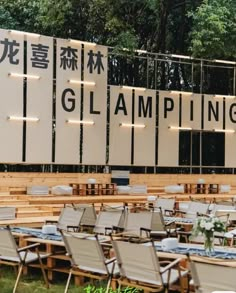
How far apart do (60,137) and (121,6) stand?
3682mm

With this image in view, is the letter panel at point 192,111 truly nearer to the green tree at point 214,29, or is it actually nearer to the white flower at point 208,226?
the green tree at point 214,29

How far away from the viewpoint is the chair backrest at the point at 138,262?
5.46m

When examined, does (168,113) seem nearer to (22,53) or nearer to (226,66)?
(226,66)

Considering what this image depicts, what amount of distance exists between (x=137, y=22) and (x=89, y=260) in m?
13.0

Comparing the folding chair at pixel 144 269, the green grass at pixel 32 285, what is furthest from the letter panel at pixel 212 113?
the folding chair at pixel 144 269

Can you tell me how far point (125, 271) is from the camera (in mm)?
5699

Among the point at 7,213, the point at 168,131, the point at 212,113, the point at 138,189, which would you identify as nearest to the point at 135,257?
the point at 7,213

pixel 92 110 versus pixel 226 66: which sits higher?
pixel 226 66

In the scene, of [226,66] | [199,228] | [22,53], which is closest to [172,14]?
[226,66]

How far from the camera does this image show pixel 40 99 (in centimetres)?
1573

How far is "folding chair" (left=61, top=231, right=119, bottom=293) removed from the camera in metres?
5.90

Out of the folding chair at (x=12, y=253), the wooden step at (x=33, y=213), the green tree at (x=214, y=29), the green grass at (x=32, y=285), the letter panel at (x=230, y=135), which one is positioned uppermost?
the green tree at (x=214, y=29)

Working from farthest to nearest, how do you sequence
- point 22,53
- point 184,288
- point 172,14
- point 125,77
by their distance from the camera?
point 172,14
point 125,77
point 22,53
point 184,288

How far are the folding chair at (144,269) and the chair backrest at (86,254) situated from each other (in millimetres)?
237
